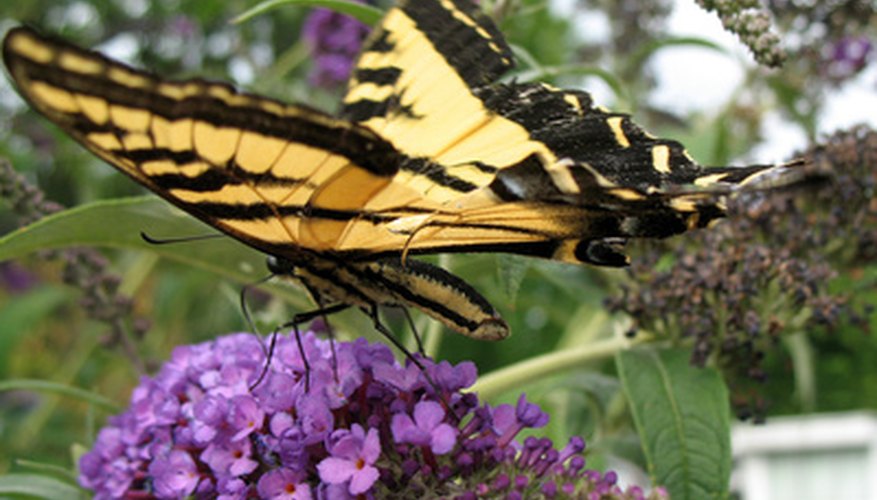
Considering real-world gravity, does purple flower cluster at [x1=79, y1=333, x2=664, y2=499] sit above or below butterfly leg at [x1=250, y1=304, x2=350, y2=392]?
below

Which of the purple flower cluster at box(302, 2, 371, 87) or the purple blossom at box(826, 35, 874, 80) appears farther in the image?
the purple flower cluster at box(302, 2, 371, 87)

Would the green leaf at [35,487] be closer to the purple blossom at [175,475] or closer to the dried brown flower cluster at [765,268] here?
the purple blossom at [175,475]

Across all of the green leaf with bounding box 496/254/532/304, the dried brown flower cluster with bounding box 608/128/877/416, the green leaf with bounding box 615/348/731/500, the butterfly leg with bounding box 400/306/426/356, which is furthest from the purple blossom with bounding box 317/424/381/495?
the dried brown flower cluster with bounding box 608/128/877/416

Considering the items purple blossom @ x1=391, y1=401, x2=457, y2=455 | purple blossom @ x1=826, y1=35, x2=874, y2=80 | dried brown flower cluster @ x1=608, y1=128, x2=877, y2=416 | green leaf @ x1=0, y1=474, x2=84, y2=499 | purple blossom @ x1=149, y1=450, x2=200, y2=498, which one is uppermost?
purple blossom @ x1=826, y1=35, x2=874, y2=80

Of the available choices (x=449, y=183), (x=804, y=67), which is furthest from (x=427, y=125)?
(x=804, y=67)

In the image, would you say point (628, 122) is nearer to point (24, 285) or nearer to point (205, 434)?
point (205, 434)

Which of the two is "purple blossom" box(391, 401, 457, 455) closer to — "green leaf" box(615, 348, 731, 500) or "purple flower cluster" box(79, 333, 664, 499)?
"purple flower cluster" box(79, 333, 664, 499)

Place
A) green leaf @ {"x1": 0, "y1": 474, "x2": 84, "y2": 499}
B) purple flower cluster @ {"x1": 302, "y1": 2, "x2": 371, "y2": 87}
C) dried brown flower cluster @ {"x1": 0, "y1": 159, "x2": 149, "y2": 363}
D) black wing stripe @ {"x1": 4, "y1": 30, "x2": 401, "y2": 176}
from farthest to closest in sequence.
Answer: purple flower cluster @ {"x1": 302, "y1": 2, "x2": 371, "y2": 87} < dried brown flower cluster @ {"x1": 0, "y1": 159, "x2": 149, "y2": 363} < green leaf @ {"x1": 0, "y1": 474, "x2": 84, "y2": 499} < black wing stripe @ {"x1": 4, "y1": 30, "x2": 401, "y2": 176}

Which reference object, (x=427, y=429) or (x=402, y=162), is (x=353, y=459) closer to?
(x=427, y=429)
